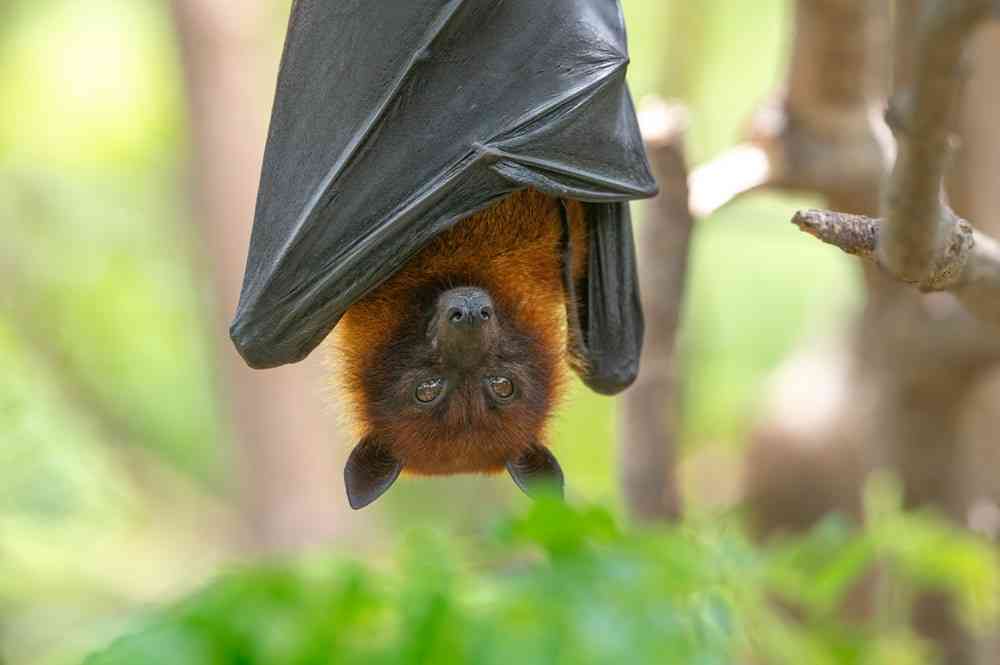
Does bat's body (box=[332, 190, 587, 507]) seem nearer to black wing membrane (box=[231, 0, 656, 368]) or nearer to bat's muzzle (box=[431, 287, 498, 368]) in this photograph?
bat's muzzle (box=[431, 287, 498, 368])

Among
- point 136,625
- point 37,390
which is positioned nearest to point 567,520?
point 136,625

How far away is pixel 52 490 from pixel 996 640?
482 centimetres

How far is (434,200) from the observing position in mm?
3270

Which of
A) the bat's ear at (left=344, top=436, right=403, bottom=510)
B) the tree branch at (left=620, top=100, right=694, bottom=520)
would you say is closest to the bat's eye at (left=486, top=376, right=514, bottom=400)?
the bat's ear at (left=344, top=436, right=403, bottom=510)

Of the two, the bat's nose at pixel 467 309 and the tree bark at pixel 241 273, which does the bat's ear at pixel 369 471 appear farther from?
the tree bark at pixel 241 273

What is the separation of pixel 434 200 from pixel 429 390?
0.58 m

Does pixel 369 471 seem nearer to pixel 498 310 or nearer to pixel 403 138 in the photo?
pixel 498 310

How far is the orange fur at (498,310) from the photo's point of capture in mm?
3598

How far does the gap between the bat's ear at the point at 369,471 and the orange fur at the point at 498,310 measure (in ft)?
0.13

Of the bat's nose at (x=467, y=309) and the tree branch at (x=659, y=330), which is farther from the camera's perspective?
the tree branch at (x=659, y=330)

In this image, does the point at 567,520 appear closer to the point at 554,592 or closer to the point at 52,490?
the point at 554,592

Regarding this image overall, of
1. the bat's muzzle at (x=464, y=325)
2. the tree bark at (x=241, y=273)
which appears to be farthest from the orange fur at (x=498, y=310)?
the tree bark at (x=241, y=273)

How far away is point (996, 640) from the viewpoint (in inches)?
266

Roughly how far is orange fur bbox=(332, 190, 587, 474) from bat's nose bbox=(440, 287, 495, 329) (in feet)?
0.76
